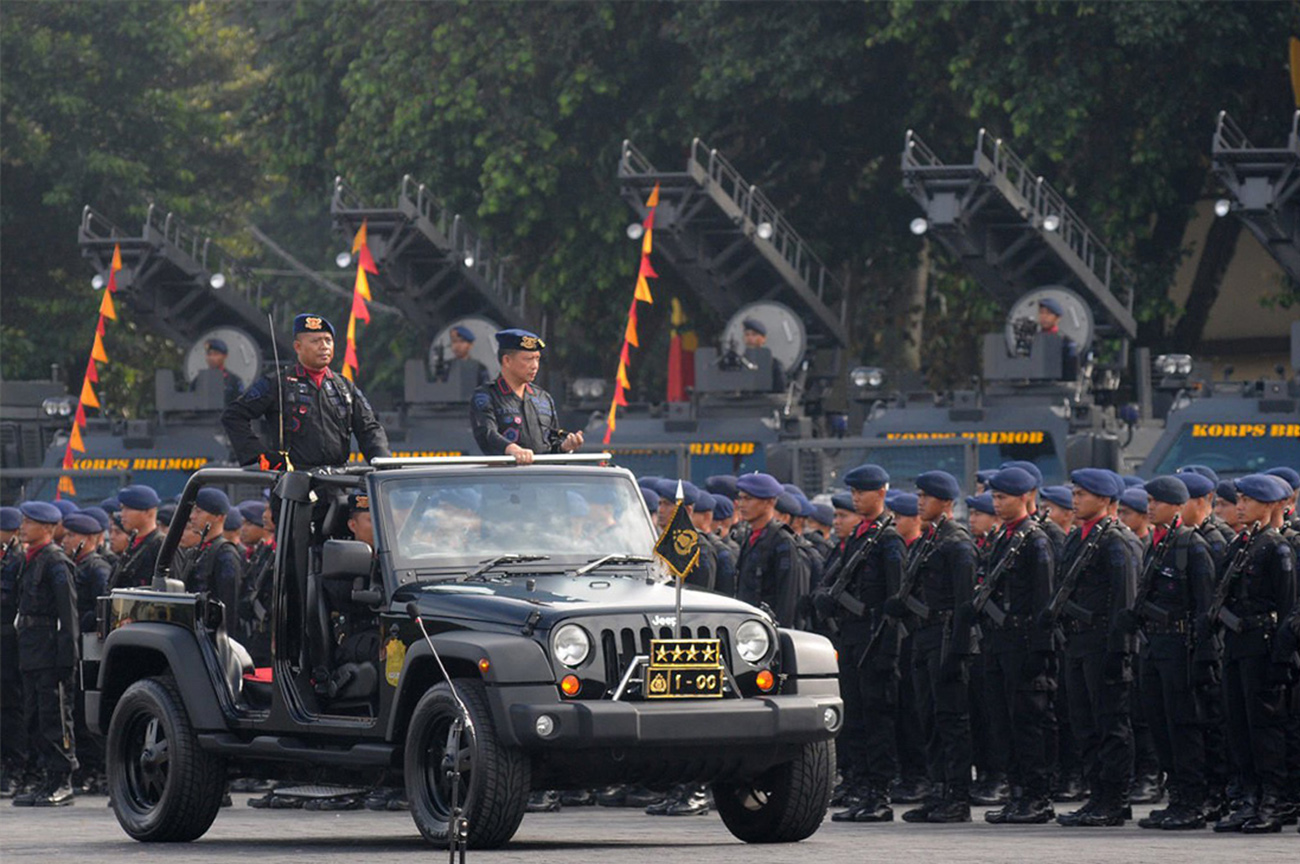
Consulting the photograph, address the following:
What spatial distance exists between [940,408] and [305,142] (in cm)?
1376

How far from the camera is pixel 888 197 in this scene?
102ft

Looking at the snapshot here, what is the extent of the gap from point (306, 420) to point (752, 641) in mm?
2552

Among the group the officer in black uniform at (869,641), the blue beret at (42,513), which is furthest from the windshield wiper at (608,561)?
the blue beret at (42,513)

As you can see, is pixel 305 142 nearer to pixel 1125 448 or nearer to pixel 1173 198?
pixel 1173 198

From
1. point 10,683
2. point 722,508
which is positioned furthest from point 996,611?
point 10,683

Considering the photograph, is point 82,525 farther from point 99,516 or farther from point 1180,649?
point 1180,649

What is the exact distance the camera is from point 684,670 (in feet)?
34.2

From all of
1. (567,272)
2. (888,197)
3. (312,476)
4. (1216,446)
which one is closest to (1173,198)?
(888,197)

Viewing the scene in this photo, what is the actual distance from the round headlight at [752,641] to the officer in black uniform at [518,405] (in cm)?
200

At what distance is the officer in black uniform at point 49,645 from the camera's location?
16.4 metres

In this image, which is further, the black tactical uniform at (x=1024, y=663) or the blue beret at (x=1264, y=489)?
the black tactical uniform at (x=1024, y=663)

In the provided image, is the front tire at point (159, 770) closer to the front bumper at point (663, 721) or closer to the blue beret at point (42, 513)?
the front bumper at point (663, 721)

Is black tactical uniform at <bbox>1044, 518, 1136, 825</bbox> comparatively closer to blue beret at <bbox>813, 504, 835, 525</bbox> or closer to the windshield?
the windshield

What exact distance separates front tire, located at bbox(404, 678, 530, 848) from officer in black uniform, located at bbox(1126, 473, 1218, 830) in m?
3.62
